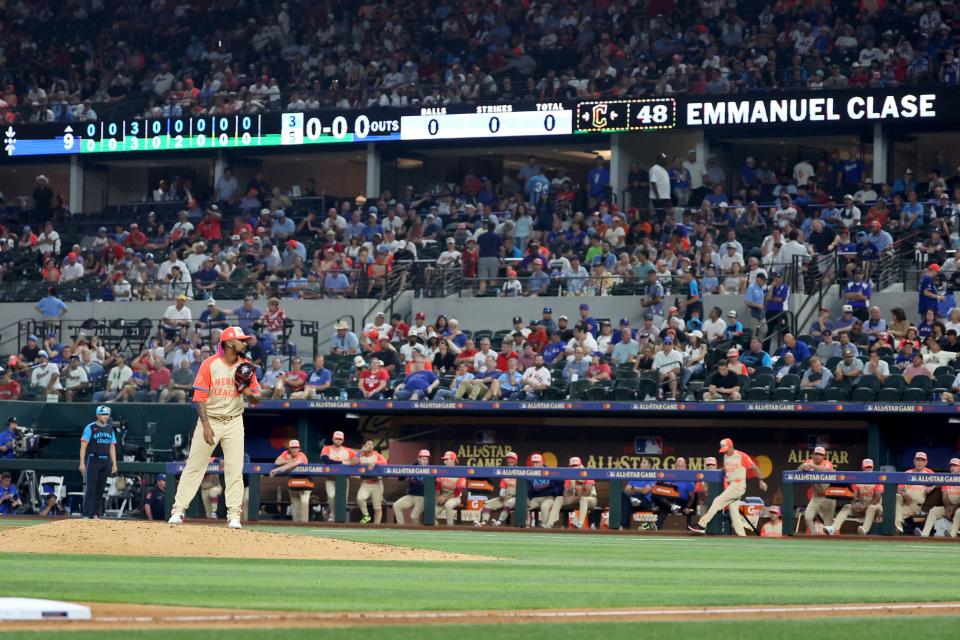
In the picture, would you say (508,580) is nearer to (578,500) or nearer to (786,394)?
(578,500)

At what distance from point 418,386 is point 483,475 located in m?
3.06

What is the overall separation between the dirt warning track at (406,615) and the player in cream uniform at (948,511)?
1038 centimetres

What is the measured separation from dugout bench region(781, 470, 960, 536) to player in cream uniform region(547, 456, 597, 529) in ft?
8.08

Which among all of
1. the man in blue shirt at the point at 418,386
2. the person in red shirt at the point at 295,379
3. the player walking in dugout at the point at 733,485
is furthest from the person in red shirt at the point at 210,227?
the player walking in dugout at the point at 733,485

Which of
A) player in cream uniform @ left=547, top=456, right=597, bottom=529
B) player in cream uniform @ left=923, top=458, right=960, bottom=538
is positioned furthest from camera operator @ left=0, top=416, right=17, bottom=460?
player in cream uniform @ left=923, top=458, right=960, bottom=538

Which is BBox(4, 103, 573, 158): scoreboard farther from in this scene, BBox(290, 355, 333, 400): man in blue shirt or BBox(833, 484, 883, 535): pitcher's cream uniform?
BBox(833, 484, 883, 535): pitcher's cream uniform

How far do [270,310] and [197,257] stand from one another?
4.52 metres

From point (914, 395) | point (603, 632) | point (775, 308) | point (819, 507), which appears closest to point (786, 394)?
point (914, 395)

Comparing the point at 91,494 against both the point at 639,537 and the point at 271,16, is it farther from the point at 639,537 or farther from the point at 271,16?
the point at 271,16

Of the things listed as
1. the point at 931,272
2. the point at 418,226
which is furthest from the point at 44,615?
the point at 418,226

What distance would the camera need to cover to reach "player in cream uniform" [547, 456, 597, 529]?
20344 millimetres

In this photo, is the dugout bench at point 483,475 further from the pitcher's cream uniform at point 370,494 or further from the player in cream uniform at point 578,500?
the player in cream uniform at point 578,500

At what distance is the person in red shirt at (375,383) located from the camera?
76.6 ft

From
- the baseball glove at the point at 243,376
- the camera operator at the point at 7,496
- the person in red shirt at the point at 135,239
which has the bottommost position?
the camera operator at the point at 7,496
